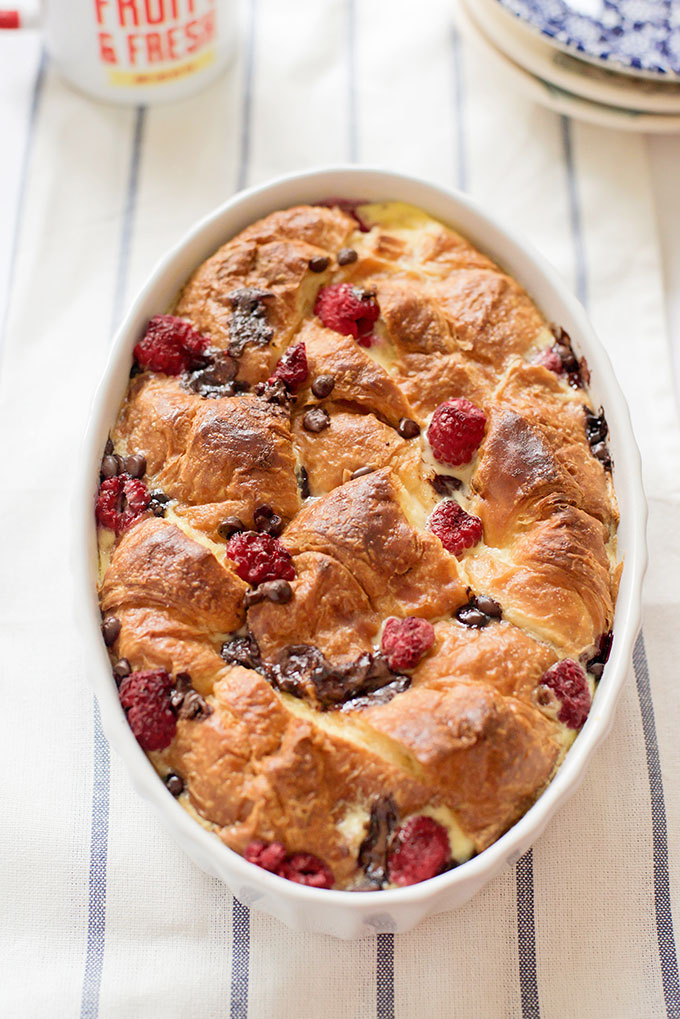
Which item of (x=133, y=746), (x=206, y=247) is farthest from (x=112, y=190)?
(x=133, y=746)

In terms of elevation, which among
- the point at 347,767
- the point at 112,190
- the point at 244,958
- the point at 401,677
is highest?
the point at 112,190

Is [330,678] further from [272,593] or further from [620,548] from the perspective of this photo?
[620,548]

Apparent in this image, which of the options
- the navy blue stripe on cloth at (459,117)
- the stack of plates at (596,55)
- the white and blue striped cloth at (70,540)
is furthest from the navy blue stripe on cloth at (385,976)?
the stack of plates at (596,55)

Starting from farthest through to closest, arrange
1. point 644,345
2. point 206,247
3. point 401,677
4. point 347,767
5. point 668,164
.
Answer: point 668,164
point 644,345
point 206,247
point 401,677
point 347,767

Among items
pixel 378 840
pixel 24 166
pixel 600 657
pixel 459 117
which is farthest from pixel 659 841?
pixel 24 166

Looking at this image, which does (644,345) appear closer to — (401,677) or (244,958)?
(401,677)
